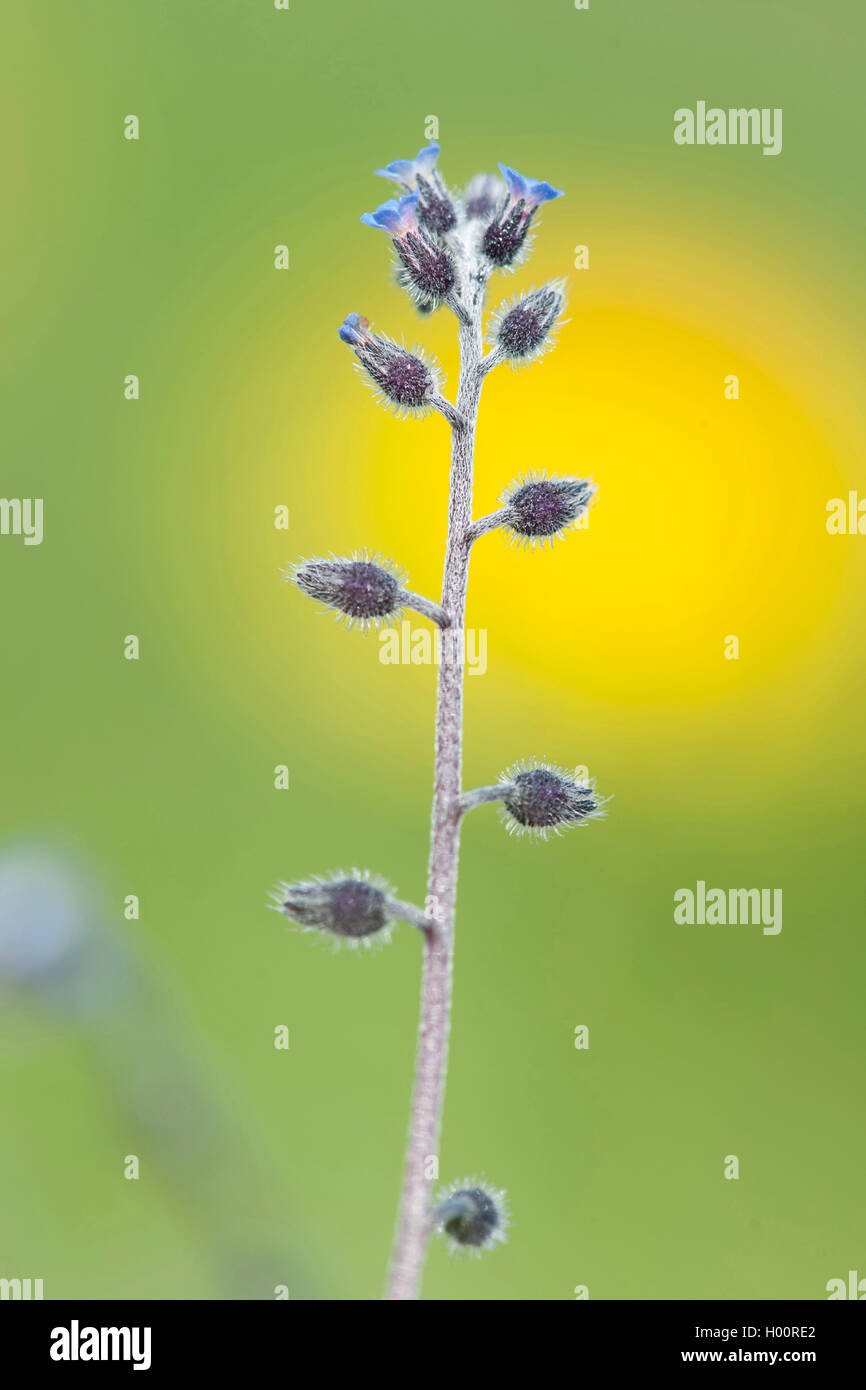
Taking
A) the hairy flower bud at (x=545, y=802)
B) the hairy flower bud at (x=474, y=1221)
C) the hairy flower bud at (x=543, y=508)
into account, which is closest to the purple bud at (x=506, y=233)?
the hairy flower bud at (x=543, y=508)

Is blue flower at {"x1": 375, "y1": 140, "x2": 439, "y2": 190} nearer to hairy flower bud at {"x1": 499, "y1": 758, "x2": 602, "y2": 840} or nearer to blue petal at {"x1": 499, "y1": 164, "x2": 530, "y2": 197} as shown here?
blue petal at {"x1": 499, "y1": 164, "x2": 530, "y2": 197}

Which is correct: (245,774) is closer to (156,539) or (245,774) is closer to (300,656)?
(300,656)

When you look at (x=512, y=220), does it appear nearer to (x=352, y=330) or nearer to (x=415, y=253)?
(x=415, y=253)

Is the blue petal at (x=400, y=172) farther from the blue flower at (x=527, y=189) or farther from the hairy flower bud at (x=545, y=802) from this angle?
the hairy flower bud at (x=545, y=802)

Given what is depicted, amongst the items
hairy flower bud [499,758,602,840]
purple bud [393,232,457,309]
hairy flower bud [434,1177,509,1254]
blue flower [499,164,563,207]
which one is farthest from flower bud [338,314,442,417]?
hairy flower bud [434,1177,509,1254]

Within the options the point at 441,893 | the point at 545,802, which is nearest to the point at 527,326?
the point at 545,802
